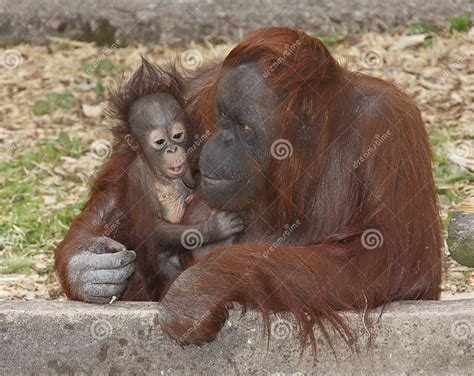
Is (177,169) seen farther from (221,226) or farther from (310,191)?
(310,191)

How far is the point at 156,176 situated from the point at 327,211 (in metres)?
0.90

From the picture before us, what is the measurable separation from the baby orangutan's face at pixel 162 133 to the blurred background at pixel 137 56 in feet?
6.87

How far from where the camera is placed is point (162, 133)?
4754 mm

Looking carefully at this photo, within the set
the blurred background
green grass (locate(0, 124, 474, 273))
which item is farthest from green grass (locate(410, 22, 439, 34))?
green grass (locate(0, 124, 474, 273))

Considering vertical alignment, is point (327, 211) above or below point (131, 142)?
above

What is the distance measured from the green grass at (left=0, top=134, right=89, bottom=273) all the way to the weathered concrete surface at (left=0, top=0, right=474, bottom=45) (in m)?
1.37

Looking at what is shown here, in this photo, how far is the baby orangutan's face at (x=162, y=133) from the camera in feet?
15.5

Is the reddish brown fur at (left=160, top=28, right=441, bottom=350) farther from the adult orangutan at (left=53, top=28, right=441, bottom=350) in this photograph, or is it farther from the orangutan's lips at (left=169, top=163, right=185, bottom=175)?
the orangutan's lips at (left=169, top=163, right=185, bottom=175)

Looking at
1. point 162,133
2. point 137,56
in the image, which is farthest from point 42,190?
point 162,133

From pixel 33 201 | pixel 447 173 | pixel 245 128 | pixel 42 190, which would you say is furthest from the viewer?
pixel 42 190

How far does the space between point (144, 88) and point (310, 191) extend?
986 mm

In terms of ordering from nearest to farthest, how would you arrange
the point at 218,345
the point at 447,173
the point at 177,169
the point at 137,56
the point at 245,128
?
the point at 218,345
the point at 245,128
the point at 177,169
the point at 447,173
the point at 137,56

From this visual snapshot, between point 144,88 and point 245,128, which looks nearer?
point 245,128

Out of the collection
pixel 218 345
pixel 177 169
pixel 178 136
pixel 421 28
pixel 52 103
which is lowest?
pixel 52 103
